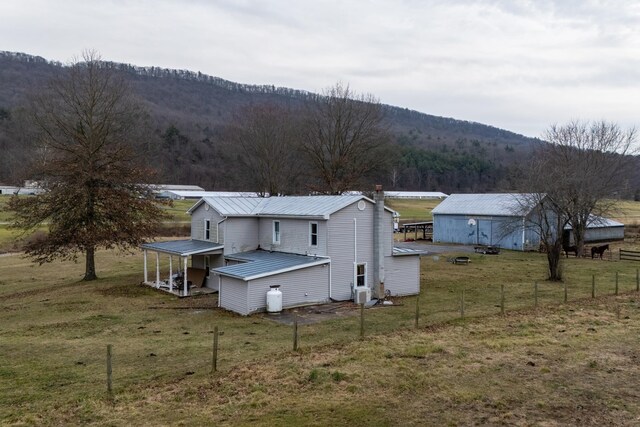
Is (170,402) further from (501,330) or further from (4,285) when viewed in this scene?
(4,285)

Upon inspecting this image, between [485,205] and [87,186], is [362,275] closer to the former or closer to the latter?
[87,186]

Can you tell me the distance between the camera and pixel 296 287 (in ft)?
77.2

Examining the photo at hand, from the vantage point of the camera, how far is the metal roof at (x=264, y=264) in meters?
22.4

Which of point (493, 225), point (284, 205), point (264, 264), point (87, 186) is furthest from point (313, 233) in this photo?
point (493, 225)

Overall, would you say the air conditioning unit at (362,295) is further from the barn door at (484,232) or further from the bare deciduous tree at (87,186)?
the barn door at (484,232)

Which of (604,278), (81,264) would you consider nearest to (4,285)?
(81,264)

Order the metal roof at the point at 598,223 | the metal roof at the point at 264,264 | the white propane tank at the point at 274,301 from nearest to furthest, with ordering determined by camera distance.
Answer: the white propane tank at the point at 274,301, the metal roof at the point at 264,264, the metal roof at the point at 598,223

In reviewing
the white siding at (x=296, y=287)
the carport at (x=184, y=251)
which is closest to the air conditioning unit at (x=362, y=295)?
the white siding at (x=296, y=287)

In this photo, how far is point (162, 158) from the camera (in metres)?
124

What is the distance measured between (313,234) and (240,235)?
4.91m

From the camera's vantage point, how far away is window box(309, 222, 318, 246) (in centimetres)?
2553

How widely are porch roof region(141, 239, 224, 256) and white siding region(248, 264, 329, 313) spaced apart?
5896mm

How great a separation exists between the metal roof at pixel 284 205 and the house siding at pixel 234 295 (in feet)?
16.3

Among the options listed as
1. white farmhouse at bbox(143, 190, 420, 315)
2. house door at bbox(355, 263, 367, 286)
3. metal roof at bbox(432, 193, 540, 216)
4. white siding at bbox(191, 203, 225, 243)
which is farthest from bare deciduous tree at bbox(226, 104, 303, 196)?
house door at bbox(355, 263, 367, 286)
